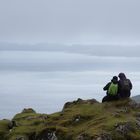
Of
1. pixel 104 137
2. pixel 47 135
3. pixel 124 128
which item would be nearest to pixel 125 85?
pixel 124 128

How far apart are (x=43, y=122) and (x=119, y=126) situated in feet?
51.6

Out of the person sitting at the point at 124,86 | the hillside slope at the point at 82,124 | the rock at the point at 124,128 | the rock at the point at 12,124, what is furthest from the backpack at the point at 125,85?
the rock at the point at 12,124

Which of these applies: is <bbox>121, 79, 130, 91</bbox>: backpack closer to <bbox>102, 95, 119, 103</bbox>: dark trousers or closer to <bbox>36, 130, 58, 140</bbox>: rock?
<bbox>102, 95, 119, 103</bbox>: dark trousers

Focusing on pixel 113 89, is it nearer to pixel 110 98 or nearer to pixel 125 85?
pixel 125 85

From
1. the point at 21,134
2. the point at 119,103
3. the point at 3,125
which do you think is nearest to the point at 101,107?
the point at 119,103

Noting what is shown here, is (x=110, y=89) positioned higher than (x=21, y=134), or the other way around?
(x=110, y=89)

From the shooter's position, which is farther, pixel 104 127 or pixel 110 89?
pixel 110 89

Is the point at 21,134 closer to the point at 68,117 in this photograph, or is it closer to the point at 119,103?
the point at 68,117

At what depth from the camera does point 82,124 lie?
65062 millimetres

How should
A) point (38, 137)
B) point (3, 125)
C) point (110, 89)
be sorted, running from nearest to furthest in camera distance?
point (38, 137) < point (110, 89) < point (3, 125)

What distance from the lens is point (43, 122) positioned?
7112cm

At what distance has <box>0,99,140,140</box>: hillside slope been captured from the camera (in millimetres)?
58219

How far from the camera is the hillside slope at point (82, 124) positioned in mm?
58219

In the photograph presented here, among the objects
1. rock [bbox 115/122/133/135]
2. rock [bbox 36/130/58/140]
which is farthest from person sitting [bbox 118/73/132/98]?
rock [bbox 36/130/58/140]
